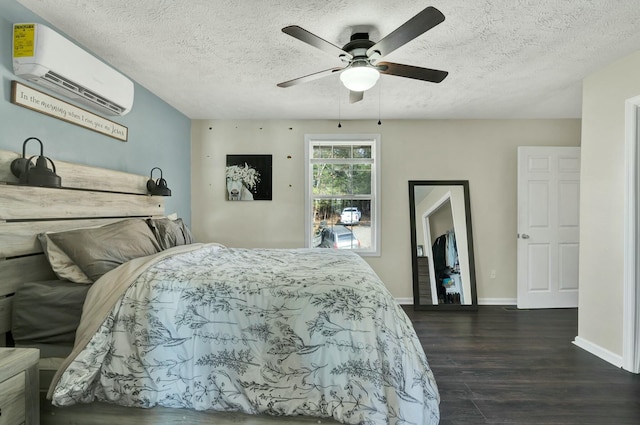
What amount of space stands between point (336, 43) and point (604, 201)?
2.61 m

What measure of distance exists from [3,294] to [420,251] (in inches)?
151

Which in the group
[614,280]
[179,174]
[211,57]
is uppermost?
[211,57]

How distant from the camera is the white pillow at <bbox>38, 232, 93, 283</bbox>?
1.82 m

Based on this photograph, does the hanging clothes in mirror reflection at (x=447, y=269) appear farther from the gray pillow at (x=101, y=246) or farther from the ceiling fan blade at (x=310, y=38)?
the gray pillow at (x=101, y=246)

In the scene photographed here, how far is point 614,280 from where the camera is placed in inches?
103

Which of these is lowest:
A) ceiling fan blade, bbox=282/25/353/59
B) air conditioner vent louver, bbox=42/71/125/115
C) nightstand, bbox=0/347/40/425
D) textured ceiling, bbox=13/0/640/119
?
nightstand, bbox=0/347/40/425

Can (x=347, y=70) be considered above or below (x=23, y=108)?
above

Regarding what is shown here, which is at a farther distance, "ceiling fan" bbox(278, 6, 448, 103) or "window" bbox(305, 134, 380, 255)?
"window" bbox(305, 134, 380, 255)

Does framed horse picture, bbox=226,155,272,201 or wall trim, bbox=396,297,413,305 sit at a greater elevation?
framed horse picture, bbox=226,155,272,201

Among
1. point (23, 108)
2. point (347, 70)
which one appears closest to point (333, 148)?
point (347, 70)

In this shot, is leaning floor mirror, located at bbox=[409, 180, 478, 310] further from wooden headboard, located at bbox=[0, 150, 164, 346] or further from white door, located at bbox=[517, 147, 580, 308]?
wooden headboard, located at bbox=[0, 150, 164, 346]

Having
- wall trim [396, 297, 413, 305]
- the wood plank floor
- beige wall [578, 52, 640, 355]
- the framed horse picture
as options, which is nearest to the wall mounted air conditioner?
the framed horse picture

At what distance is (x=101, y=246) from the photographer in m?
1.92

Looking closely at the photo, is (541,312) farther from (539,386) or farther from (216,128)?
(216,128)
